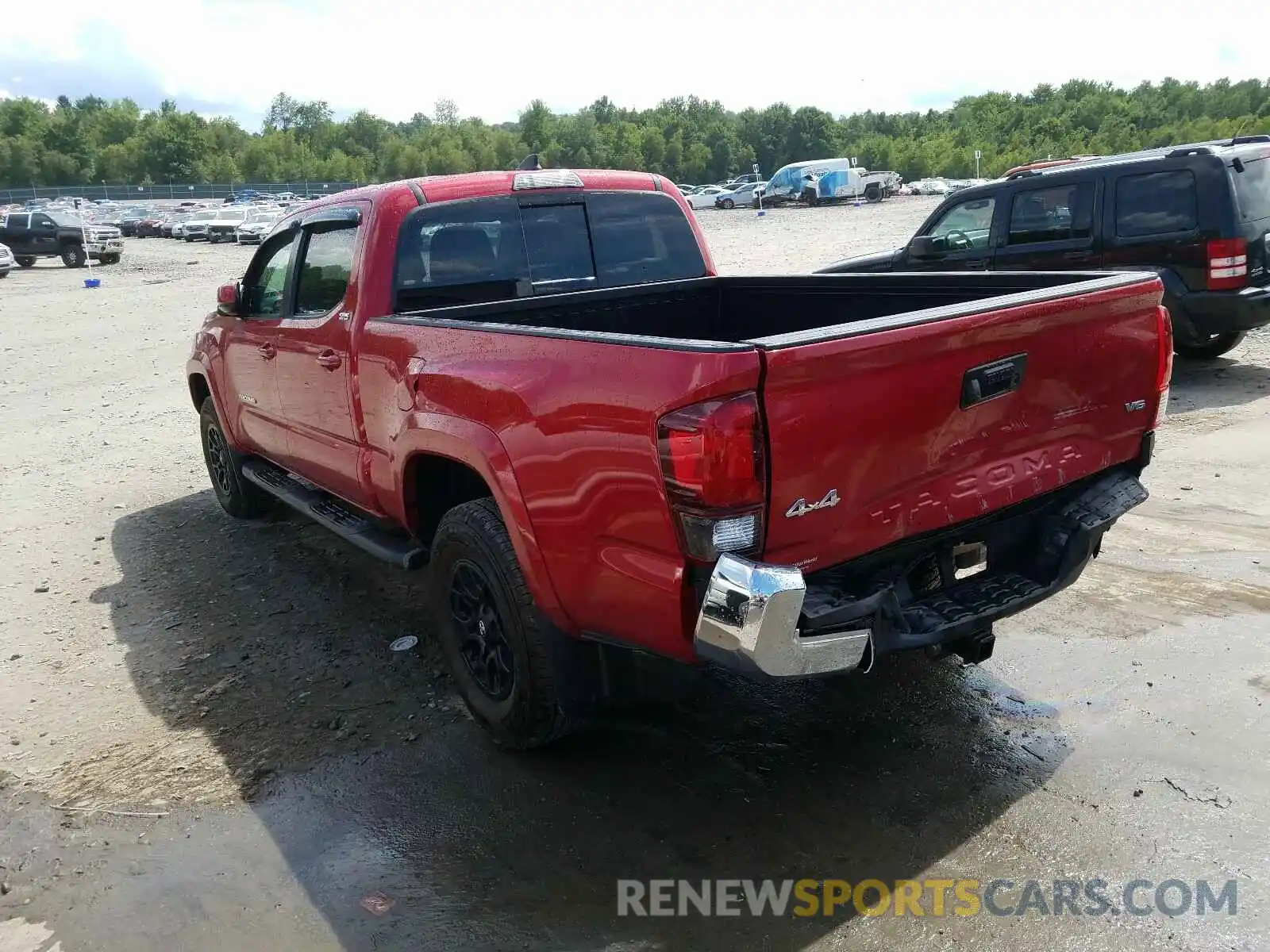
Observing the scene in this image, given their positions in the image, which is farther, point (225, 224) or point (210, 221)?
point (210, 221)

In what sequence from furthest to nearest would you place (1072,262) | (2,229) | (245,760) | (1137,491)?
(2,229) → (1072,262) → (245,760) → (1137,491)

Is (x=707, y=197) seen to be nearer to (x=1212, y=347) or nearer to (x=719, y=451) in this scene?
(x=1212, y=347)

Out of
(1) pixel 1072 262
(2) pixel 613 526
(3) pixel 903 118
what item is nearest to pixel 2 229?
(1) pixel 1072 262

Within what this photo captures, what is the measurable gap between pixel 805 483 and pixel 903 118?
442 ft

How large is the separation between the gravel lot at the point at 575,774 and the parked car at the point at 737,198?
A: 164ft

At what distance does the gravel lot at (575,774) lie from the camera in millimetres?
2832

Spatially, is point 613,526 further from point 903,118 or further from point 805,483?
point 903,118

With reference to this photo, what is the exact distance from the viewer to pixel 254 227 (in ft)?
140

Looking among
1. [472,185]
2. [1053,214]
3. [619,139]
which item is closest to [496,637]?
[472,185]

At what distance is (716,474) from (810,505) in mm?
320

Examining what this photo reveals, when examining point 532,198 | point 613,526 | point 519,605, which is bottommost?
point 519,605

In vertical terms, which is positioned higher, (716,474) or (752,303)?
(752,303)

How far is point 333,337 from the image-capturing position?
176 inches

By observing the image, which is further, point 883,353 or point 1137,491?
point 1137,491
